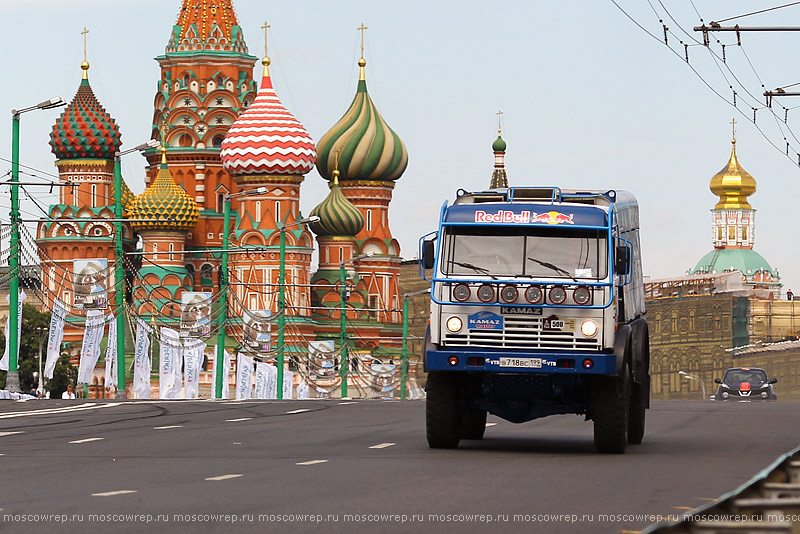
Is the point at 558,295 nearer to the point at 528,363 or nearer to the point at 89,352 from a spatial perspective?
the point at 528,363

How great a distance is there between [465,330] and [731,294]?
136m

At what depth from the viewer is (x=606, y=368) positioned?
18.2 m

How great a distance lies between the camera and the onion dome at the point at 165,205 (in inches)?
4225

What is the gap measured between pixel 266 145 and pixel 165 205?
7110 millimetres

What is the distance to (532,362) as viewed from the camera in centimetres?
1830

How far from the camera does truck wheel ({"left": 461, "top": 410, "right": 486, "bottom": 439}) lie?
2098 cm

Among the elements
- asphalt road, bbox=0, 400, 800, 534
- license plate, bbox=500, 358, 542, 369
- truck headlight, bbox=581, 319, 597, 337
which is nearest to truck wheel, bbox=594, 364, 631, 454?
asphalt road, bbox=0, 400, 800, 534

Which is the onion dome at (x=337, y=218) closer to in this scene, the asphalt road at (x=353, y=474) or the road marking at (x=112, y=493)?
the asphalt road at (x=353, y=474)

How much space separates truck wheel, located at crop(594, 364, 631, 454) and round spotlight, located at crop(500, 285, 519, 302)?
1.23 m

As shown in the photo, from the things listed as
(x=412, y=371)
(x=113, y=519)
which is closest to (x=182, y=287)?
(x=412, y=371)

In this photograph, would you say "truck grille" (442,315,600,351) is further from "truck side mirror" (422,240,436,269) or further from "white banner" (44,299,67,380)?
"white banner" (44,299,67,380)

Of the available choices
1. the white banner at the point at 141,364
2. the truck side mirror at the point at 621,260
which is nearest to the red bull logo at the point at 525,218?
the truck side mirror at the point at 621,260

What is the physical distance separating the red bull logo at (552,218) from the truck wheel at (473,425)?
3029 millimetres

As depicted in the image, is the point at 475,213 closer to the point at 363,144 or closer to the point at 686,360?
the point at 363,144
